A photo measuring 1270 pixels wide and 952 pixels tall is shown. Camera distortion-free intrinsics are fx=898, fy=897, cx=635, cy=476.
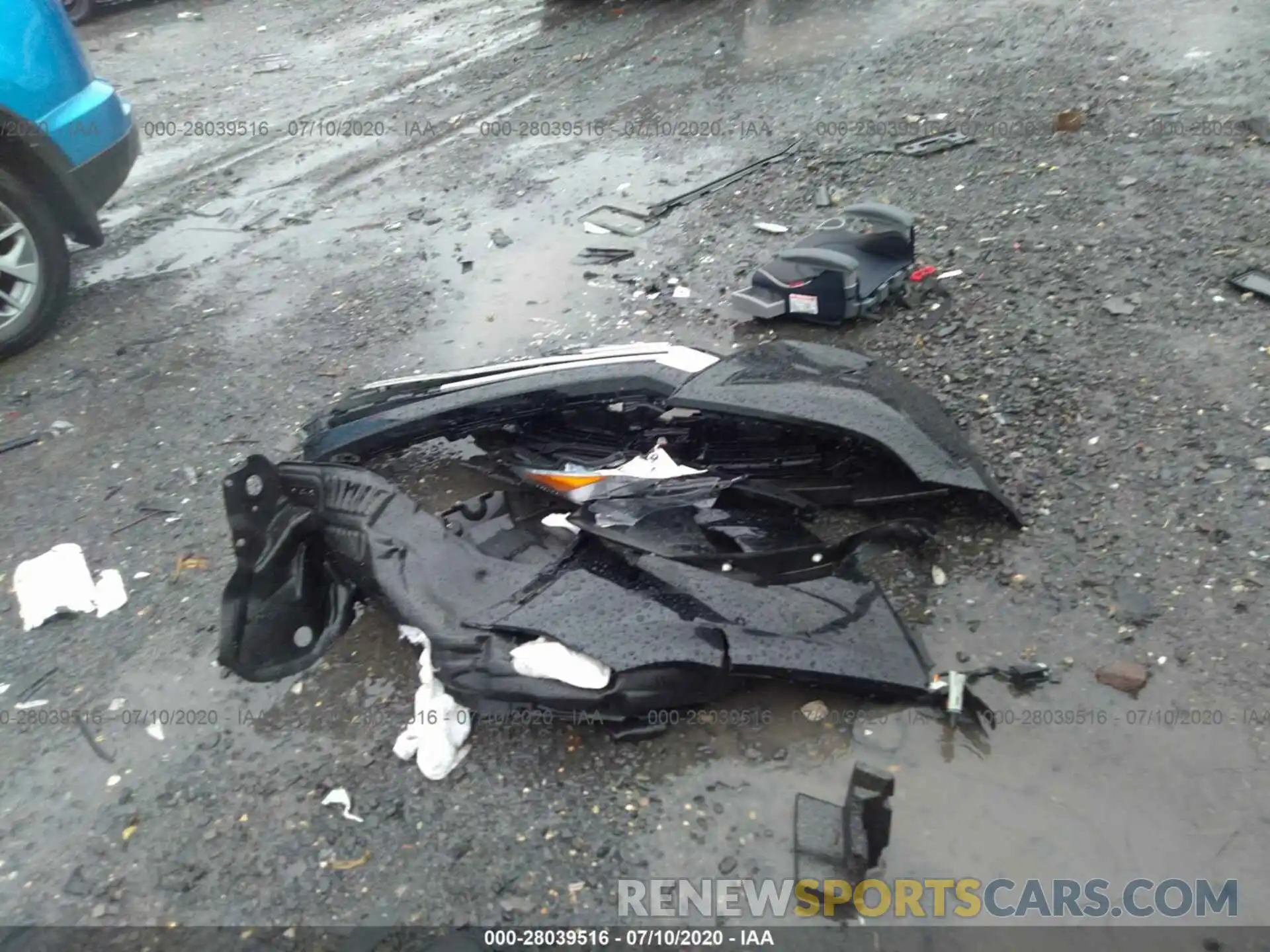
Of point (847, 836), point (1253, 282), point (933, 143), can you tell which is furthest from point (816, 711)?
point (933, 143)

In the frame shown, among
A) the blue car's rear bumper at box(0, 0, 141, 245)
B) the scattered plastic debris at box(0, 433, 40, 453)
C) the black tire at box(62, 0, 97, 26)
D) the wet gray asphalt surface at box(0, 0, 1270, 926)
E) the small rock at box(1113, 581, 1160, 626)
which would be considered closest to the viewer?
the wet gray asphalt surface at box(0, 0, 1270, 926)

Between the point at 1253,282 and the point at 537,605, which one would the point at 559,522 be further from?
the point at 1253,282

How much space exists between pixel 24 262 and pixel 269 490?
9.86ft

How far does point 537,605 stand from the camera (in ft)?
8.10

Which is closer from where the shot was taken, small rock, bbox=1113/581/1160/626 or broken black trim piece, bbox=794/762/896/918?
broken black trim piece, bbox=794/762/896/918

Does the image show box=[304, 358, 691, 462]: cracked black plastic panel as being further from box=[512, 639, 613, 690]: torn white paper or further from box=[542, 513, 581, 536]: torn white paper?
box=[512, 639, 613, 690]: torn white paper

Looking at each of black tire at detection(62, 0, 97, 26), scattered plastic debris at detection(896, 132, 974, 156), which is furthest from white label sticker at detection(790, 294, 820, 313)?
black tire at detection(62, 0, 97, 26)

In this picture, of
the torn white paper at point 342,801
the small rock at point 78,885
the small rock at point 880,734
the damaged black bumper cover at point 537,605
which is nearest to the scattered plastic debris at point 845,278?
the damaged black bumper cover at point 537,605

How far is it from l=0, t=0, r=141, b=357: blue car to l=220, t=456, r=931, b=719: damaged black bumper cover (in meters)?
2.86

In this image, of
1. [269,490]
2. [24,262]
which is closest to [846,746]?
[269,490]

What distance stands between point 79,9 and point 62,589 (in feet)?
35.7

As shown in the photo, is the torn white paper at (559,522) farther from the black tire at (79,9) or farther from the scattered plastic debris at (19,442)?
the black tire at (79,9)

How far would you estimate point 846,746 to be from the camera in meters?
2.38

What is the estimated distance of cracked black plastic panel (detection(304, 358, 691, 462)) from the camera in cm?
322
